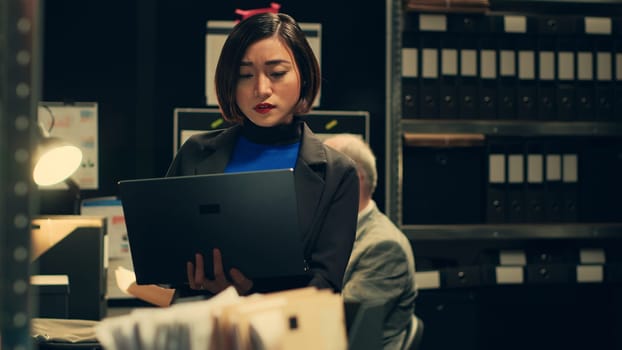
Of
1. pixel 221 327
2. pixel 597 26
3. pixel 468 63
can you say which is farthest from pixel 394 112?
pixel 221 327

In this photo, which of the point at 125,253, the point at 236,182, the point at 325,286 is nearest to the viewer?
the point at 236,182

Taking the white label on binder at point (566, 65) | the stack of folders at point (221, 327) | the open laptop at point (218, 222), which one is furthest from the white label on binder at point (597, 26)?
the stack of folders at point (221, 327)

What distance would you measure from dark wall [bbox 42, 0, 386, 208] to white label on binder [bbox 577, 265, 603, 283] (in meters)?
0.90

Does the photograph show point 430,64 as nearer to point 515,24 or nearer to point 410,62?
point 410,62

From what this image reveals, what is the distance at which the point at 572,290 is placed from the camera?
144 inches

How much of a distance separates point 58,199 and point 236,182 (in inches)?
103

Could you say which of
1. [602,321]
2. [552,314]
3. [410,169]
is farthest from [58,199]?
[602,321]

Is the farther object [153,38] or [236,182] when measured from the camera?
[153,38]

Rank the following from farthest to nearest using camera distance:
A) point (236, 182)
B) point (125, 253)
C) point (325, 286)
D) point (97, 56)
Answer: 1. point (97, 56)
2. point (125, 253)
3. point (325, 286)
4. point (236, 182)

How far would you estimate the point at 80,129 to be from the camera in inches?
138

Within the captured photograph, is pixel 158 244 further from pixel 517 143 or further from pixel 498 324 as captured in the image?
pixel 498 324

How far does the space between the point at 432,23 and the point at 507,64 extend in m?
0.36

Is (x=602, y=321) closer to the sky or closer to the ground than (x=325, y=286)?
closer to the ground

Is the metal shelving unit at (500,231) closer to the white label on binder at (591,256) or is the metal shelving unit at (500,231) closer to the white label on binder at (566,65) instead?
the white label on binder at (591,256)
